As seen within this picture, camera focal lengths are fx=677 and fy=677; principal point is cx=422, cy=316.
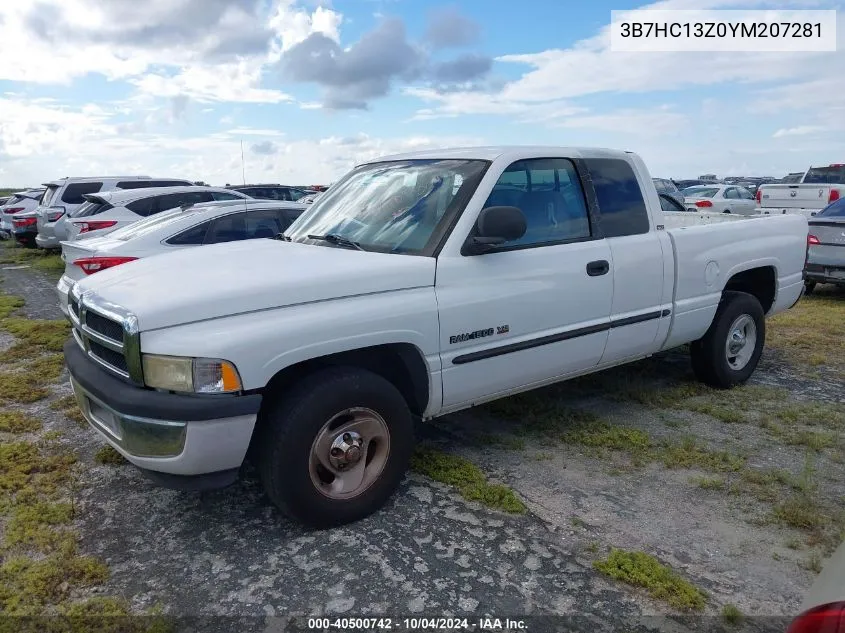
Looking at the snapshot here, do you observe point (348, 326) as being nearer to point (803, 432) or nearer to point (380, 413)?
point (380, 413)

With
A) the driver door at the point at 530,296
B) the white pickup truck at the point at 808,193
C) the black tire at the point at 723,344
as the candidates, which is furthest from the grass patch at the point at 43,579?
the white pickup truck at the point at 808,193

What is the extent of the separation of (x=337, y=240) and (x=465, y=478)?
5.28 feet

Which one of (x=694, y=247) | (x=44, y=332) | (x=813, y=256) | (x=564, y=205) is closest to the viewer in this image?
(x=564, y=205)

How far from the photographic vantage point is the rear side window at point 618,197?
4.56 metres

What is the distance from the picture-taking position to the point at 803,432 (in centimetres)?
461

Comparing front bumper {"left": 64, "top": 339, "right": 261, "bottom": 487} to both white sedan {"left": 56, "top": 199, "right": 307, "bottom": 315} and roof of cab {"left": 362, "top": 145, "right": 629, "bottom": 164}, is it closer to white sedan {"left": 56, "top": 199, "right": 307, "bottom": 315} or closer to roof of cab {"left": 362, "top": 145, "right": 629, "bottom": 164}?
roof of cab {"left": 362, "top": 145, "right": 629, "bottom": 164}

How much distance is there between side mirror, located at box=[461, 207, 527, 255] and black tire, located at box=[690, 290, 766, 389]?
257cm

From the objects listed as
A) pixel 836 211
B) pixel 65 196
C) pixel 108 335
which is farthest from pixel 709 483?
pixel 65 196

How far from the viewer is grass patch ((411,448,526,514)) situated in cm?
366

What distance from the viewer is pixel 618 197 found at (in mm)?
4676

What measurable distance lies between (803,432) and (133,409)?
421 centimetres

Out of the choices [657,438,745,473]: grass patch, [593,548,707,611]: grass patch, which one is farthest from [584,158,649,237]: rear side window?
[593,548,707,611]: grass patch

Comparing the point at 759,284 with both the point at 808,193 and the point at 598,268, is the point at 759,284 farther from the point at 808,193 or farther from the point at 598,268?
the point at 808,193

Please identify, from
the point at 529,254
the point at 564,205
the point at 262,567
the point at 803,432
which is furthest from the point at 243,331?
the point at 803,432
